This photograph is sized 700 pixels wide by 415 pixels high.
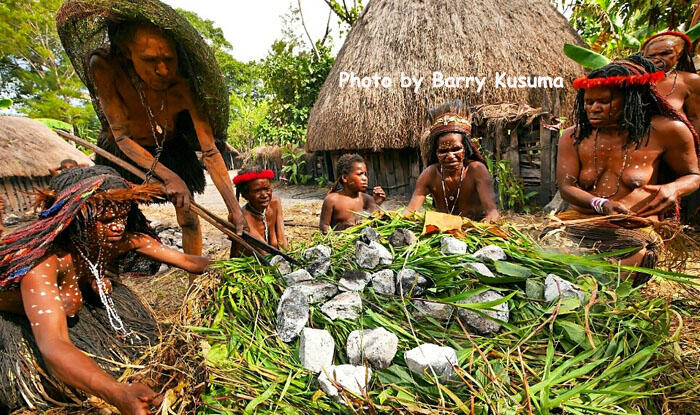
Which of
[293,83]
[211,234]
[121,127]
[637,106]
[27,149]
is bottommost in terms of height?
[211,234]

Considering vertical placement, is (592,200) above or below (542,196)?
above

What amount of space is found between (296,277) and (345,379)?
529 millimetres

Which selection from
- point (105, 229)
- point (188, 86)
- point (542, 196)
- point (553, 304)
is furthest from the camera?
point (542, 196)

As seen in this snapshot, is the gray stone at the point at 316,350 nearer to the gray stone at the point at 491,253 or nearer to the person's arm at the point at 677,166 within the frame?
the gray stone at the point at 491,253

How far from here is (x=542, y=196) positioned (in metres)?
5.71

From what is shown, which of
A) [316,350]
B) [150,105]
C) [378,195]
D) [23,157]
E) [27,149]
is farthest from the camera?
[27,149]

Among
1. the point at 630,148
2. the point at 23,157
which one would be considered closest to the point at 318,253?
the point at 630,148

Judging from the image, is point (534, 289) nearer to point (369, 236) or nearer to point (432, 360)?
point (432, 360)

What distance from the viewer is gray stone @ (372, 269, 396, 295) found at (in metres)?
1.44

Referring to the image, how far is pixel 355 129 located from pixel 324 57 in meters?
5.99

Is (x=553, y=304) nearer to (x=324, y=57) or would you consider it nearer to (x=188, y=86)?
(x=188, y=86)

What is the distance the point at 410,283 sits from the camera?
1415 mm

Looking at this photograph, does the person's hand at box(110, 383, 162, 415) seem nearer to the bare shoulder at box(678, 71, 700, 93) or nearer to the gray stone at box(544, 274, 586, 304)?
the gray stone at box(544, 274, 586, 304)

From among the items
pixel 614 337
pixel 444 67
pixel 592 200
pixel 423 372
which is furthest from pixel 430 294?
pixel 444 67
